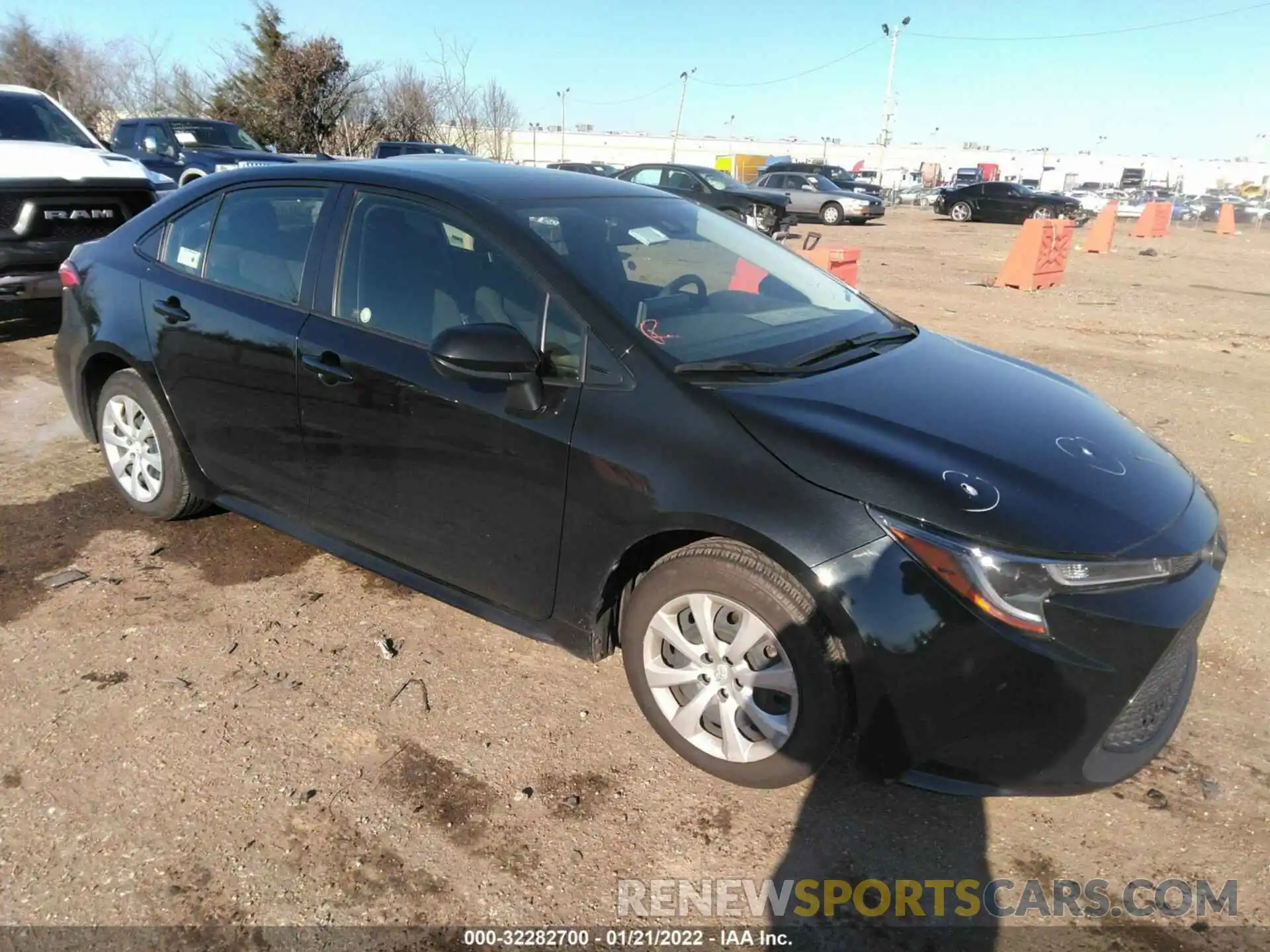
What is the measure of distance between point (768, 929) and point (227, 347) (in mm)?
2842

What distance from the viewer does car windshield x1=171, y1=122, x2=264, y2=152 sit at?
48.0ft

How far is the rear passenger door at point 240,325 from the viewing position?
332cm

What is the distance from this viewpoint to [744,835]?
97.6 inches

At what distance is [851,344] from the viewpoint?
315 cm

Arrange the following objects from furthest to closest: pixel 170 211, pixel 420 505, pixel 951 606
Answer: pixel 170 211 < pixel 420 505 < pixel 951 606

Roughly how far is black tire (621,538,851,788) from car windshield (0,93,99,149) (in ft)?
28.8

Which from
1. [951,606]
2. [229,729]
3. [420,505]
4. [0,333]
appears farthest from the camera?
[0,333]

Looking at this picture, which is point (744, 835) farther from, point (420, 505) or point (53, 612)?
point (53, 612)

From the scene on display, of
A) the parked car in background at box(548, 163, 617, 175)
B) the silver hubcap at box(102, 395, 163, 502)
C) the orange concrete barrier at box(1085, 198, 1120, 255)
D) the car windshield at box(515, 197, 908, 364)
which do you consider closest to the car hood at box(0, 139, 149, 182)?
the silver hubcap at box(102, 395, 163, 502)

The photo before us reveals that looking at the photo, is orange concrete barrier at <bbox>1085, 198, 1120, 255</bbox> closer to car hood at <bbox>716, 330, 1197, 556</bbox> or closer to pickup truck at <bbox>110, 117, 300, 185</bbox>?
pickup truck at <bbox>110, 117, 300, 185</bbox>

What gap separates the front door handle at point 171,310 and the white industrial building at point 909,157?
219ft

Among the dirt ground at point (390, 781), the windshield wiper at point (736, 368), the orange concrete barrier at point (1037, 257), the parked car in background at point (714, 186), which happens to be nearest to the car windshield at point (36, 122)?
the dirt ground at point (390, 781)

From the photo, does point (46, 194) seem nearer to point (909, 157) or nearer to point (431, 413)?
point (431, 413)

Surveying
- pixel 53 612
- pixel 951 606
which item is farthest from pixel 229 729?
pixel 951 606
